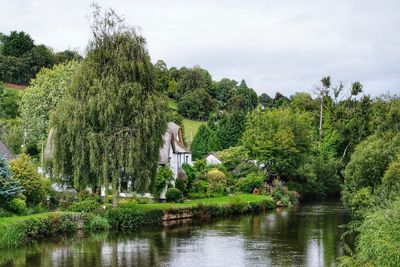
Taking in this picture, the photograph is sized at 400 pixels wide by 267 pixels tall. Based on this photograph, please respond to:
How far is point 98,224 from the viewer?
43531 millimetres

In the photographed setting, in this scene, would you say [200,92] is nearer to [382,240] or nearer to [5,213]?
[5,213]

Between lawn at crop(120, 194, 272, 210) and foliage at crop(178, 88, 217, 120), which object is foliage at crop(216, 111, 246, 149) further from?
lawn at crop(120, 194, 272, 210)

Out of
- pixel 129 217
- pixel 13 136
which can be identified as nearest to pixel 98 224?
pixel 129 217

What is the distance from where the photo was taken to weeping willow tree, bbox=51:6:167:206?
147 feet

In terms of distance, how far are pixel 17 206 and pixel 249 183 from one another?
33398mm

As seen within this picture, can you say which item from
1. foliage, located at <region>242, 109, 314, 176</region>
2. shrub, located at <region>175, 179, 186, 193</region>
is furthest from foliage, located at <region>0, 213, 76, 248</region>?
foliage, located at <region>242, 109, 314, 176</region>

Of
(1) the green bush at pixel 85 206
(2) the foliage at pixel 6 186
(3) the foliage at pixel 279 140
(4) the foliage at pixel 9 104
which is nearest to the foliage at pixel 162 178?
(1) the green bush at pixel 85 206

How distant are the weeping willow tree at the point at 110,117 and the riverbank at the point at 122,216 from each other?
2.36 meters

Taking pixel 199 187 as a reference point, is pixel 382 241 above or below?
below

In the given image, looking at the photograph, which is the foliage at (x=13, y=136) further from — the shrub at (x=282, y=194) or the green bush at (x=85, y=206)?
the green bush at (x=85, y=206)

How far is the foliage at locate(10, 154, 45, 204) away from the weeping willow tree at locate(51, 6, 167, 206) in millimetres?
1803

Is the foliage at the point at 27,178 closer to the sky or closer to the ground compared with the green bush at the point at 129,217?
closer to the sky

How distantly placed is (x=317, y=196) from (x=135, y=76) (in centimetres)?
4192

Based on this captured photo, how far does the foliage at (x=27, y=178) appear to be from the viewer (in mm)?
43688
